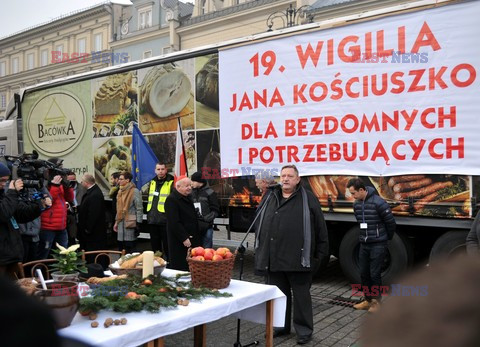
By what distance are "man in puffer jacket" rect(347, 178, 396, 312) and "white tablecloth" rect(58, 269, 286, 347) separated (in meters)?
2.30

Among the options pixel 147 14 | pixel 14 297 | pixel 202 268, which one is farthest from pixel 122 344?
pixel 147 14

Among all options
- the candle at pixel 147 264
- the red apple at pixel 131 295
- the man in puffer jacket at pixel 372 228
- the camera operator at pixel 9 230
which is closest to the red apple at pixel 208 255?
the candle at pixel 147 264

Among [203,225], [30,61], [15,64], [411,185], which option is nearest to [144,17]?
[30,61]

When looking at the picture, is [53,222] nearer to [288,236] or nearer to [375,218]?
[288,236]

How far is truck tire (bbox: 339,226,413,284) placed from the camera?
6.25 m

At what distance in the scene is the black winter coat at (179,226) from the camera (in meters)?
5.67

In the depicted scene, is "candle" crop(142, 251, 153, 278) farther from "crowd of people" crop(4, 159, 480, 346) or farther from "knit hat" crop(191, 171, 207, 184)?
"knit hat" crop(191, 171, 207, 184)

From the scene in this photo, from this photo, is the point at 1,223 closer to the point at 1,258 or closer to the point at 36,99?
the point at 1,258

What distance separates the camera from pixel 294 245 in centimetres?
480

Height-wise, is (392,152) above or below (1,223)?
above

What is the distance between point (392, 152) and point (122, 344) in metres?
4.39

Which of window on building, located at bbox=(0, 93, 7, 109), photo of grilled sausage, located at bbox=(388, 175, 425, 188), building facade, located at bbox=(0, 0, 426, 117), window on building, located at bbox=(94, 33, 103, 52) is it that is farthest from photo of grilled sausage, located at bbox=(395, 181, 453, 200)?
window on building, located at bbox=(0, 93, 7, 109)

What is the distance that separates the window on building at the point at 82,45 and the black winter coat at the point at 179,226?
38.0 meters

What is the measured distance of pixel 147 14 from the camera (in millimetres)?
34625
